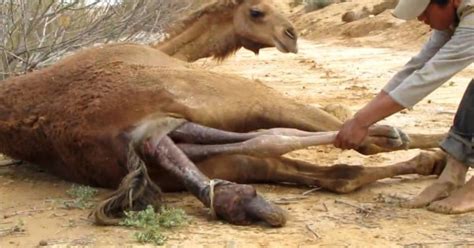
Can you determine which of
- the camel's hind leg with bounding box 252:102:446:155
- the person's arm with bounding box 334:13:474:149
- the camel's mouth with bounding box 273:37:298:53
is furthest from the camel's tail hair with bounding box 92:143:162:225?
the camel's mouth with bounding box 273:37:298:53

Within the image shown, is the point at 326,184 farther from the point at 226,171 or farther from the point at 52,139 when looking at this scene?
the point at 52,139

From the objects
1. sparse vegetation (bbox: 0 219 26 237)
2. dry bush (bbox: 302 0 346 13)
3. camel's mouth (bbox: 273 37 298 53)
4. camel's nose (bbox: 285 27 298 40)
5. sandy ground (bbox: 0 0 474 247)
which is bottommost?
dry bush (bbox: 302 0 346 13)

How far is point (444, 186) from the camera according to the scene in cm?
471

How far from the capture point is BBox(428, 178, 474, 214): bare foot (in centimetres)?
449

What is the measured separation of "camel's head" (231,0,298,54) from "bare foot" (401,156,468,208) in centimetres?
336

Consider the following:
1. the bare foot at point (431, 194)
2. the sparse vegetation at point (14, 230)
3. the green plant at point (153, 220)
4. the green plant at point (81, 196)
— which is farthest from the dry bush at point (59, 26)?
the bare foot at point (431, 194)

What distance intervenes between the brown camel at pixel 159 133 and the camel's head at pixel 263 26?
2531 millimetres

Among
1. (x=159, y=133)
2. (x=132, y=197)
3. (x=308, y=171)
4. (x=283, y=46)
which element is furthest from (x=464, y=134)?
(x=283, y=46)

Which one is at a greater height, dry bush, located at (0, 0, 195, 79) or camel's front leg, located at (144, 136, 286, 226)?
dry bush, located at (0, 0, 195, 79)

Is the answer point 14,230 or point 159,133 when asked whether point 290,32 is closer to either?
point 159,133

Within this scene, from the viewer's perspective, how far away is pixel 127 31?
1052 centimetres

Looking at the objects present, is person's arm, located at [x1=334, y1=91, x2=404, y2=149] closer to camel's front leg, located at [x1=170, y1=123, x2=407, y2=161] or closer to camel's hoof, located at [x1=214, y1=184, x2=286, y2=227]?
camel's front leg, located at [x1=170, y1=123, x2=407, y2=161]

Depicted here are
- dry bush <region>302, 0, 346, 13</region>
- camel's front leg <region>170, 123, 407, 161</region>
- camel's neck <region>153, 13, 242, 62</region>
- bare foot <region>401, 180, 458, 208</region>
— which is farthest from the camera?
dry bush <region>302, 0, 346, 13</region>

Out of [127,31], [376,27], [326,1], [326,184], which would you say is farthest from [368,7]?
[326,184]
